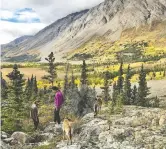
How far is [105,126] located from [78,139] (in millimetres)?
2216

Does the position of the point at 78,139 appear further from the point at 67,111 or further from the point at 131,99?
the point at 131,99

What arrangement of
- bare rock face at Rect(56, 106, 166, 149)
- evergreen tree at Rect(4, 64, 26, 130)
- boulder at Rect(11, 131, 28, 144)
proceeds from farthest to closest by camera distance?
1. evergreen tree at Rect(4, 64, 26, 130)
2. boulder at Rect(11, 131, 28, 144)
3. bare rock face at Rect(56, 106, 166, 149)

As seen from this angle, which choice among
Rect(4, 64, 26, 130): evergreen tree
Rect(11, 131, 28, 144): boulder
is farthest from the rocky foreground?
Rect(4, 64, 26, 130): evergreen tree

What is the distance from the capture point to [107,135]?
70.8 feet

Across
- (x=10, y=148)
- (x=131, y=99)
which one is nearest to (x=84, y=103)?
(x=10, y=148)

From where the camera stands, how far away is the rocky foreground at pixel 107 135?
20125 mm

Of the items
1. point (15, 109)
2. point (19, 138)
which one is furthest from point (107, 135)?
point (15, 109)

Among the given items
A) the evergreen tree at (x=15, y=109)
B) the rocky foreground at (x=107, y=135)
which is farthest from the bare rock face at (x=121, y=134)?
the evergreen tree at (x=15, y=109)

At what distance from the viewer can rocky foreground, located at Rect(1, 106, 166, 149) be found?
2012 centimetres

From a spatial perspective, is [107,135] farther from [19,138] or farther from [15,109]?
[15,109]

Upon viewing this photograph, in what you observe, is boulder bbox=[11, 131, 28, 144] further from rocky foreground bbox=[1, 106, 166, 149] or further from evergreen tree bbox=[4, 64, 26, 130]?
evergreen tree bbox=[4, 64, 26, 130]

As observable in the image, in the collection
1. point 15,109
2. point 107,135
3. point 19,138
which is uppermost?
point 15,109

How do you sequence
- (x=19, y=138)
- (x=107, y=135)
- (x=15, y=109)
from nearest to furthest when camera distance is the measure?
(x=107, y=135) < (x=19, y=138) < (x=15, y=109)

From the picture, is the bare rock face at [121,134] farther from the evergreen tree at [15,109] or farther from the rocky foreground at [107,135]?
the evergreen tree at [15,109]
